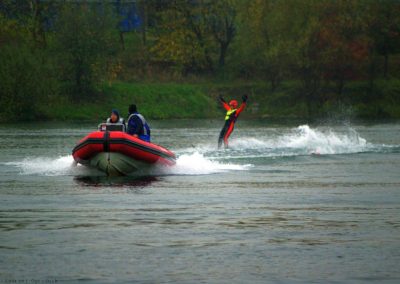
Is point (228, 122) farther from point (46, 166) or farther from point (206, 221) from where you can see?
point (206, 221)

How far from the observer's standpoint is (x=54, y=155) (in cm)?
3362

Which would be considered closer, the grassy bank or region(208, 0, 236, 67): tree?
the grassy bank

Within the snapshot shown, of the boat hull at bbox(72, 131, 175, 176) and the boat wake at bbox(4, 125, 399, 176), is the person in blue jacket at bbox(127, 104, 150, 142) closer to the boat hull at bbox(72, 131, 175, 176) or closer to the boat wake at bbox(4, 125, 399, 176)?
the boat hull at bbox(72, 131, 175, 176)

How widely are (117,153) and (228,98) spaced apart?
4901 cm

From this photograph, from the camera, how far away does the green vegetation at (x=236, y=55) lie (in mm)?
69562

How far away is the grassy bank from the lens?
6681cm

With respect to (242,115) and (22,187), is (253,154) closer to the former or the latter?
(22,187)

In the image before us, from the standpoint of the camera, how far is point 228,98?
7425cm

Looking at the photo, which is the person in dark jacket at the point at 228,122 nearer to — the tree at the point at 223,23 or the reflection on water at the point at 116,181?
the reflection on water at the point at 116,181

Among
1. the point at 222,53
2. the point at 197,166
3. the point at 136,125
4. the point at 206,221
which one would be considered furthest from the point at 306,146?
the point at 222,53

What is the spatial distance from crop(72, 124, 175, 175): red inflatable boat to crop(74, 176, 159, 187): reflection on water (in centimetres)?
29

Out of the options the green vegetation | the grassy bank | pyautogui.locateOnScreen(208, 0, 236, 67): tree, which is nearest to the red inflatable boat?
the grassy bank

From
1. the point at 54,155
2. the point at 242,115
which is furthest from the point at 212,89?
the point at 54,155

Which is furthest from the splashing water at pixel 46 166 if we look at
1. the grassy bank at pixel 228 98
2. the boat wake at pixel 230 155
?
the grassy bank at pixel 228 98
